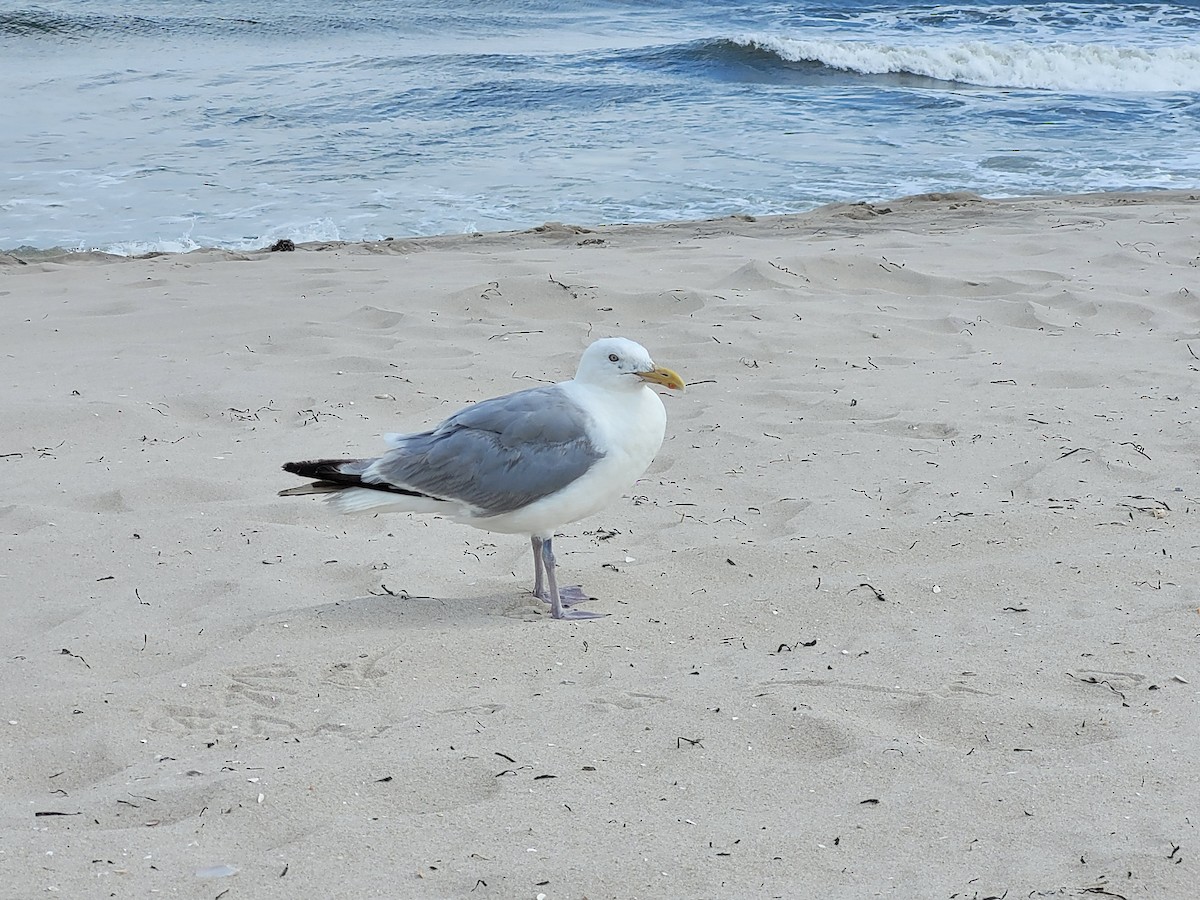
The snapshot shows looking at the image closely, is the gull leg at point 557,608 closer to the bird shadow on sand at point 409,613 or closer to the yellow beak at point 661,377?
the bird shadow on sand at point 409,613

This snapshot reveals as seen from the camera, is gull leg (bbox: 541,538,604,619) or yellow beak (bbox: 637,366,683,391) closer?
gull leg (bbox: 541,538,604,619)

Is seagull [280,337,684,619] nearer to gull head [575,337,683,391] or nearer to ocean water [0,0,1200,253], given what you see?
gull head [575,337,683,391]

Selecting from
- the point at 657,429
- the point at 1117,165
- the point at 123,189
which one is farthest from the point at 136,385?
the point at 1117,165

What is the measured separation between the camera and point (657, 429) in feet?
12.5

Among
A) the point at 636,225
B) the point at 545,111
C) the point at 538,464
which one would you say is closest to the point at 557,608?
the point at 538,464

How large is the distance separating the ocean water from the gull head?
691 cm

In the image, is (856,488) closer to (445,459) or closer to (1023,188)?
(445,459)

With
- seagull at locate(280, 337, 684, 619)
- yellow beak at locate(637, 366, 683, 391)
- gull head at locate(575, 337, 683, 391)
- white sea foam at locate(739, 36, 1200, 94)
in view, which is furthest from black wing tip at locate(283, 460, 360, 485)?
white sea foam at locate(739, 36, 1200, 94)

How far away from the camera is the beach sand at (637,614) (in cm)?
246

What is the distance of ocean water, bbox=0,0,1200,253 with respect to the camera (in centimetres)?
1141

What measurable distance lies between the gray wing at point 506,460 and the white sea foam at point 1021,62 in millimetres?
15560

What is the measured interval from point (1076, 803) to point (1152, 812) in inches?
5.3

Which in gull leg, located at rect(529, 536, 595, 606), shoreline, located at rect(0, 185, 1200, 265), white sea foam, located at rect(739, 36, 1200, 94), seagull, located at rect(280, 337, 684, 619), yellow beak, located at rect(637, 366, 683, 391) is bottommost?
gull leg, located at rect(529, 536, 595, 606)

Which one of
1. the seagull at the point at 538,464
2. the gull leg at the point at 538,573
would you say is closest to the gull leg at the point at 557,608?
the seagull at the point at 538,464
